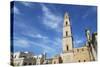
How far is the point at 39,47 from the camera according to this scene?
7.55 feet

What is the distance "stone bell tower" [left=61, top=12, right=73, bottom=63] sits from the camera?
239 centimetres

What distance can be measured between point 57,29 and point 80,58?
1.40 ft

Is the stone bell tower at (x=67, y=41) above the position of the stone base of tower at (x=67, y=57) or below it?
above

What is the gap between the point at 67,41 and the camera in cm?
240

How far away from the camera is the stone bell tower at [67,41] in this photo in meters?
2.39

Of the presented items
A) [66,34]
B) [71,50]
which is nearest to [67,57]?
[71,50]

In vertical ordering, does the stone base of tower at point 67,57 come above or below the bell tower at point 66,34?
below

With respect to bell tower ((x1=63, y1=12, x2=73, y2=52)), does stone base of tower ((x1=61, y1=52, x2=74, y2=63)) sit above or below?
below

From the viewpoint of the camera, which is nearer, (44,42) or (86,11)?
(44,42)

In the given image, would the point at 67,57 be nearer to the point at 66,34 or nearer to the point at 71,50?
the point at 71,50

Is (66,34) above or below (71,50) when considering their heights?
above

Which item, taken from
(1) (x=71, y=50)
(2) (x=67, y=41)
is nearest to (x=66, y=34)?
(2) (x=67, y=41)
